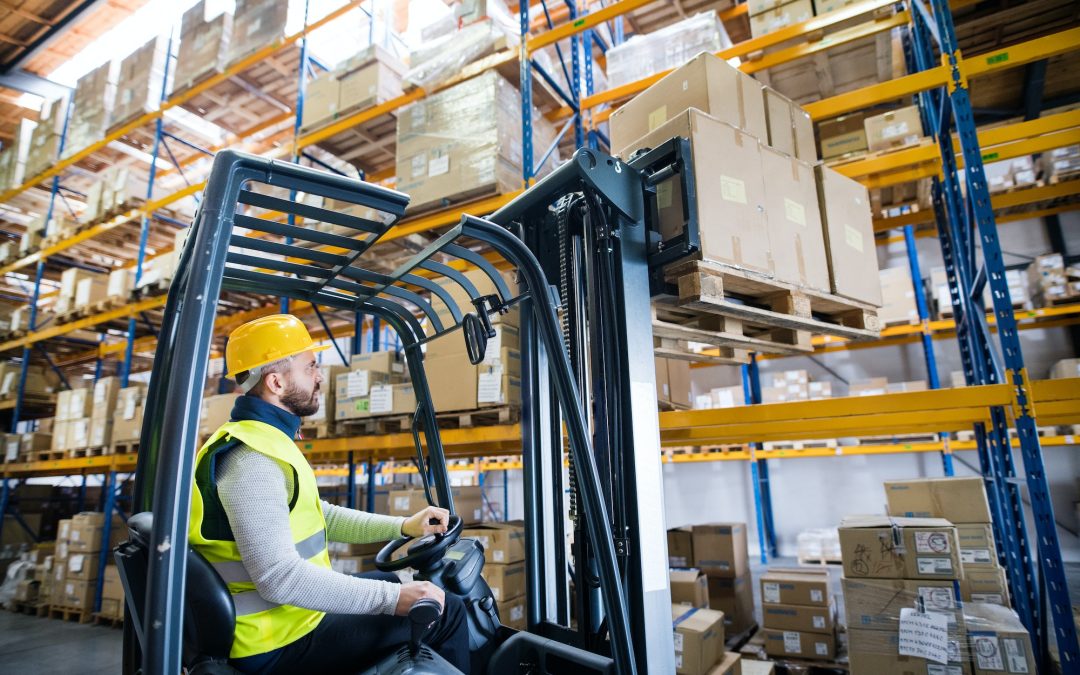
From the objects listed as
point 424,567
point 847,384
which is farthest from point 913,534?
point 847,384

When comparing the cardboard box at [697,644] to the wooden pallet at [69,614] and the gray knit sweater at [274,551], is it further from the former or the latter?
the wooden pallet at [69,614]

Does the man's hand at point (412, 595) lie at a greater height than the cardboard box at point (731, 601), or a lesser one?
greater

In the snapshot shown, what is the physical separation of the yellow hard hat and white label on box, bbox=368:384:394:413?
10.5 feet

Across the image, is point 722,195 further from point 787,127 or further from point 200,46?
point 200,46

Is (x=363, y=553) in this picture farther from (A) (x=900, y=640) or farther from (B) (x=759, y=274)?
(B) (x=759, y=274)

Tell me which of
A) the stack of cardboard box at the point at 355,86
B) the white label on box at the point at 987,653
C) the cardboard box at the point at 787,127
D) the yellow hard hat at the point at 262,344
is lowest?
the white label on box at the point at 987,653

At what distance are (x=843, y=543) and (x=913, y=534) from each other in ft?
1.28

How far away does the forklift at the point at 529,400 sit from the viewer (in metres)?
1.33

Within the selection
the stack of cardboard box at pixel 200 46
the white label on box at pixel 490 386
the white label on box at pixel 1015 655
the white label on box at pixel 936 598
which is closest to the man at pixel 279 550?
the white label on box at pixel 490 386

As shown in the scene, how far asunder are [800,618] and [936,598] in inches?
50.4

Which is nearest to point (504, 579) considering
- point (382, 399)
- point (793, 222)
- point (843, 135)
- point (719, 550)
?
point (382, 399)

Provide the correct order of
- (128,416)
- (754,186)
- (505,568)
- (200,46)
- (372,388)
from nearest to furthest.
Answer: (754,186)
(505,568)
(372,388)
(128,416)
(200,46)

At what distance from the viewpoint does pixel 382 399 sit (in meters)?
5.09

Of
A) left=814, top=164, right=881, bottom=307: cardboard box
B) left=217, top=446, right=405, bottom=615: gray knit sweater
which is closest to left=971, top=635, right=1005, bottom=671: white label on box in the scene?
left=814, top=164, right=881, bottom=307: cardboard box
